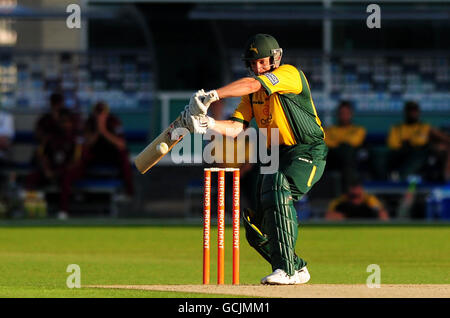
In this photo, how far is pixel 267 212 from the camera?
987cm

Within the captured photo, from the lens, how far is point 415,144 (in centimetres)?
2116

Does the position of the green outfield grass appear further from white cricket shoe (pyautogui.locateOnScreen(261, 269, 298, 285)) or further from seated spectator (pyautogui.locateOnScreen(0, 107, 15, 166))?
seated spectator (pyautogui.locateOnScreen(0, 107, 15, 166))

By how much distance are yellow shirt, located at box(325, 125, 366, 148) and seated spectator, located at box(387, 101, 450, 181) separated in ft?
1.78

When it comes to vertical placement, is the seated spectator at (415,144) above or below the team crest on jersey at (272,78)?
below

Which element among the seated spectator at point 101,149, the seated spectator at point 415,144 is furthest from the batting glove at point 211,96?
the seated spectator at point 415,144

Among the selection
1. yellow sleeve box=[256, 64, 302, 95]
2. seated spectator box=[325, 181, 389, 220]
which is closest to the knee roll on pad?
yellow sleeve box=[256, 64, 302, 95]

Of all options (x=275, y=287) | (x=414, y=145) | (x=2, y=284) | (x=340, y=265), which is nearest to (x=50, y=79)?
(x=414, y=145)

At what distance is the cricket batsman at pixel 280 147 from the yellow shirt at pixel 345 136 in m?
10.8

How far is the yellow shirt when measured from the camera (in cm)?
2109

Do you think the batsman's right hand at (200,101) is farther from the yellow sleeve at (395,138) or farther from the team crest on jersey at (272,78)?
the yellow sleeve at (395,138)

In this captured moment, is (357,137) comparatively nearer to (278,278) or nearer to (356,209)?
(356,209)

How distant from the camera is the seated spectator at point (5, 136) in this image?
22703 millimetres

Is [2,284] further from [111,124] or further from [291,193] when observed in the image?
[111,124]
